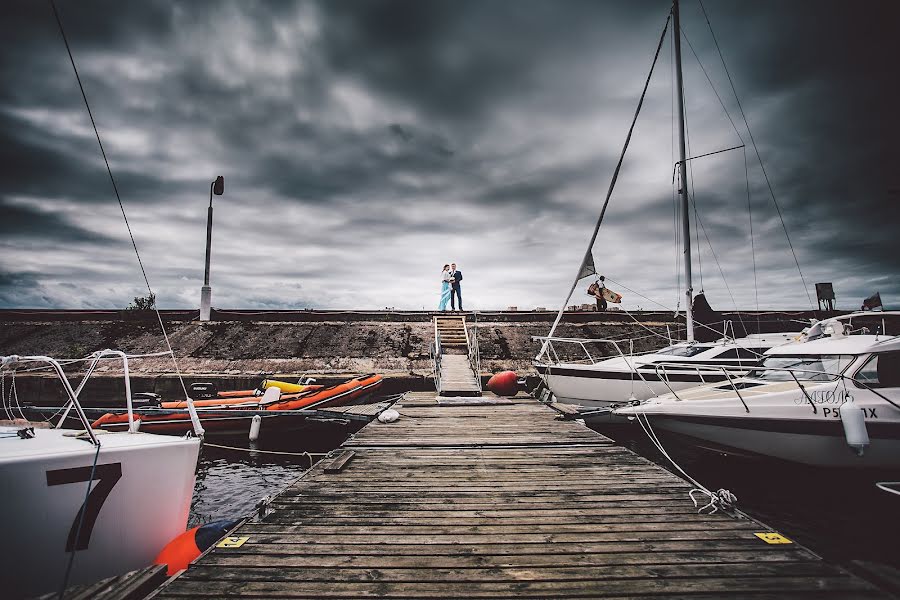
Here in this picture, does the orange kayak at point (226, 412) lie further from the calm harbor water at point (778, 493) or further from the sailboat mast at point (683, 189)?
the sailboat mast at point (683, 189)

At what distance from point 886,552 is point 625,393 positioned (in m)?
6.12

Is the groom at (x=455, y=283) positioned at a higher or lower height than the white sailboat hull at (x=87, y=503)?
higher

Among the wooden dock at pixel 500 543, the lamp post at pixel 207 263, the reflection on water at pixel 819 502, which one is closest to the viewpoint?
the wooden dock at pixel 500 543

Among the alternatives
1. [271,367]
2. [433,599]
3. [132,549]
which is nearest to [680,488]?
[433,599]

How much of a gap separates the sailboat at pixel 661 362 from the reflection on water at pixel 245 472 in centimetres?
620

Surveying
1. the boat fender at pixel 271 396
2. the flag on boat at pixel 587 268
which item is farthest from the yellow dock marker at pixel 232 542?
the flag on boat at pixel 587 268

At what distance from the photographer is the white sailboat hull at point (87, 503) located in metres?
3.46

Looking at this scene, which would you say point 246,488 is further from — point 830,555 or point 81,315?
point 81,315

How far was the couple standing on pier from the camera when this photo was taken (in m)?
20.9

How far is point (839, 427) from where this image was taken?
6.11 metres

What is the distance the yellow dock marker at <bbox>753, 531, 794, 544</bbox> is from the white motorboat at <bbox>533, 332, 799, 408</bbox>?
653cm

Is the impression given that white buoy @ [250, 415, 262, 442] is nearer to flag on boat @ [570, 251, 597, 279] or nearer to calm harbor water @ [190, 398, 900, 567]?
calm harbor water @ [190, 398, 900, 567]

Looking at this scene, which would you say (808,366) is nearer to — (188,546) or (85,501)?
(188,546)

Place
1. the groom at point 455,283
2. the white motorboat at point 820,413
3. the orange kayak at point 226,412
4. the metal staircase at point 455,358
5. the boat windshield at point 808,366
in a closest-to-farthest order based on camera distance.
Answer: the white motorboat at point 820,413
the boat windshield at point 808,366
the orange kayak at point 226,412
the metal staircase at point 455,358
the groom at point 455,283
